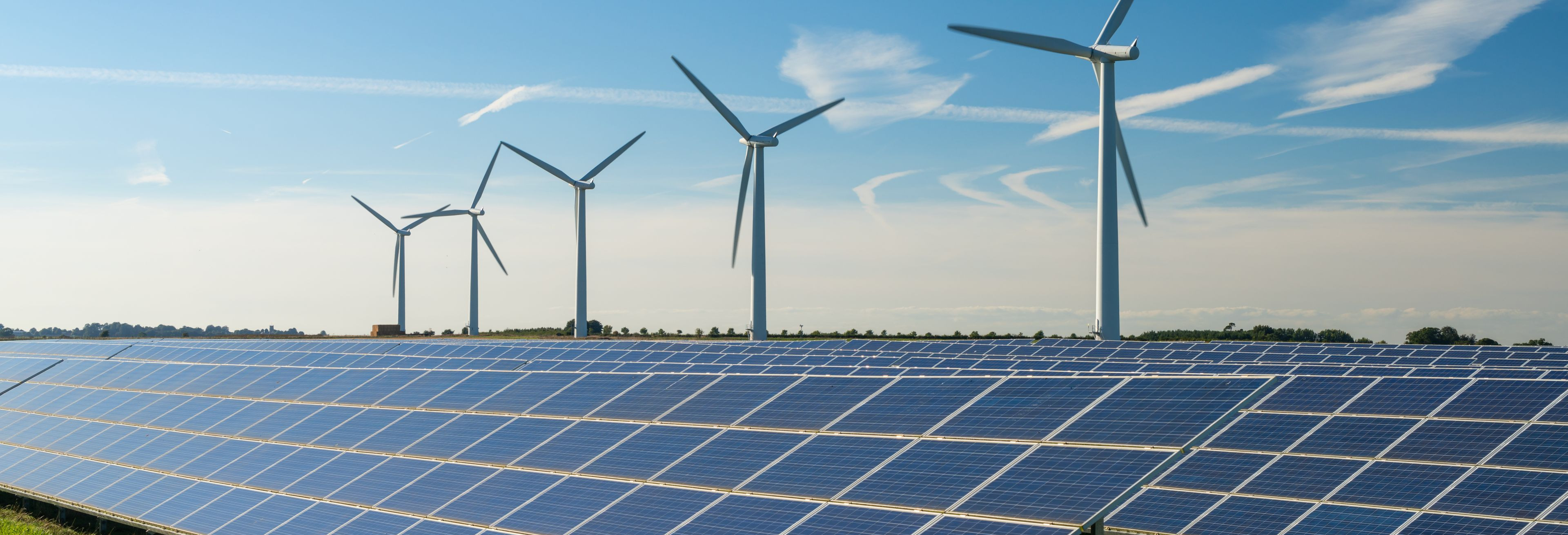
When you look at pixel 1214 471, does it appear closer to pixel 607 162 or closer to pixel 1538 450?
pixel 1538 450

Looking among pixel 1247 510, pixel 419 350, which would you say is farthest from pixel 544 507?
pixel 419 350

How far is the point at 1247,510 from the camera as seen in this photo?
22219mm

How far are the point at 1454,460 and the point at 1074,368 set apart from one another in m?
19.5

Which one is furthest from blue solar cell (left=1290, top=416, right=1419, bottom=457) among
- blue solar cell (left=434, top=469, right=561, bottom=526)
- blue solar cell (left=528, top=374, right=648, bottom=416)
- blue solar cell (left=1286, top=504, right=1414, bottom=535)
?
blue solar cell (left=434, top=469, right=561, bottom=526)

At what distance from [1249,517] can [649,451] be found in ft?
40.4

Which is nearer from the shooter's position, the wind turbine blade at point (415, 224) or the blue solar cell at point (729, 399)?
the blue solar cell at point (729, 399)

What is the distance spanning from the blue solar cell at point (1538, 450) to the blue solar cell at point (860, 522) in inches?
509

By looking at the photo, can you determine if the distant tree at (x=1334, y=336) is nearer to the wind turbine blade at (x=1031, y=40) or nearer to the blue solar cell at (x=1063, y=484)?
the wind turbine blade at (x=1031, y=40)

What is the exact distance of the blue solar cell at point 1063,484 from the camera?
16.3 meters

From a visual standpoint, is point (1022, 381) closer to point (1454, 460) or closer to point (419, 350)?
point (1454, 460)

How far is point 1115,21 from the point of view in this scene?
202 feet

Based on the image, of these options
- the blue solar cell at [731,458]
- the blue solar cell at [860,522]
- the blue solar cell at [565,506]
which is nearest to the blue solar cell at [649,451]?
the blue solar cell at [731,458]

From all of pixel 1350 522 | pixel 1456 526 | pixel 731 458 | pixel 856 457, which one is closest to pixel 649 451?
pixel 731 458

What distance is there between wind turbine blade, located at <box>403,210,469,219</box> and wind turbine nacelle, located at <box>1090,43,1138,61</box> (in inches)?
3295
